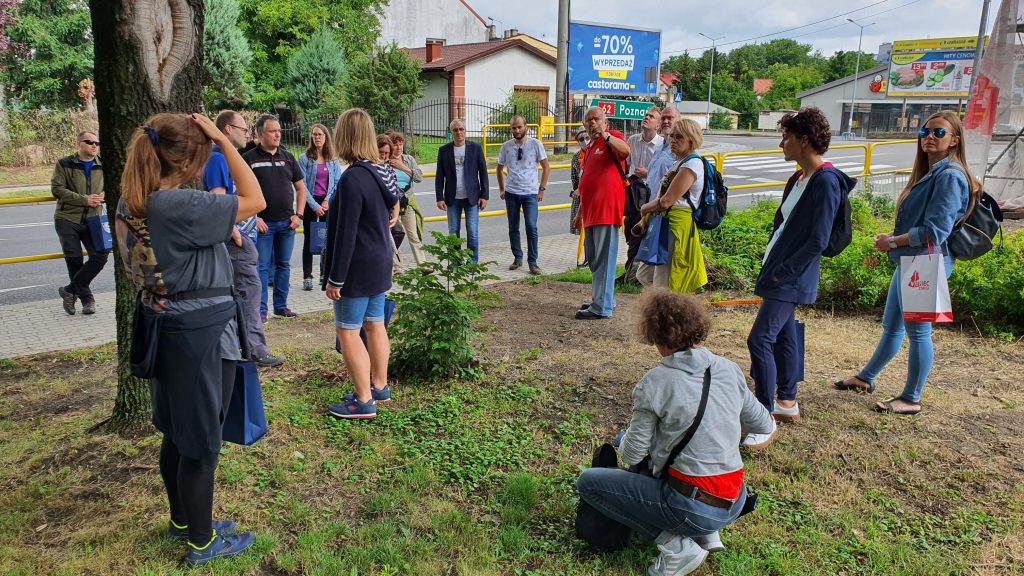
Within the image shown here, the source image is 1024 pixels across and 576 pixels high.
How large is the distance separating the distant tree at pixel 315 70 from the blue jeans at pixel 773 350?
1043 inches

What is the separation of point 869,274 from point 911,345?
2624 millimetres

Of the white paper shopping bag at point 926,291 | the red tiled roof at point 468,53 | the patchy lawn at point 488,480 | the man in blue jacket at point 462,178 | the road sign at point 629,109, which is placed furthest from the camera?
the red tiled roof at point 468,53

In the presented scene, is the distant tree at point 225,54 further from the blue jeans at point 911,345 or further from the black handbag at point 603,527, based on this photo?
the black handbag at point 603,527

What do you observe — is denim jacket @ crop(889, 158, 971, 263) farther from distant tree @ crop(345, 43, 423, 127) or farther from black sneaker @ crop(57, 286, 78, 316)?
distant tree @ crop(345, 43, 423, 127)

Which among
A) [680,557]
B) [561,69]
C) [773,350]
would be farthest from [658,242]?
[561,69]

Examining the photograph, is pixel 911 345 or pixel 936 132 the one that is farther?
pixel 911 345

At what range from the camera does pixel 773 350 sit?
437 cm

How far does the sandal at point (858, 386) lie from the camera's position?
16.2 feet

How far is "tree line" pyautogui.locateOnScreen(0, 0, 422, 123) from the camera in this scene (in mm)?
25734

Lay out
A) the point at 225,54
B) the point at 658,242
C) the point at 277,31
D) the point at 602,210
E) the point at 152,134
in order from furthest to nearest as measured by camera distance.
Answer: the point at 277,31, the point at 225,54, the point at 602,210, the point at 658,242, the point at 152,134

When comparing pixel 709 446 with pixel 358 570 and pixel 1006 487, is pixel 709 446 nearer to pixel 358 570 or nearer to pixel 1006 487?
pixel 358 570

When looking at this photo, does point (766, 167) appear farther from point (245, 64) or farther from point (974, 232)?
point (974, 232)

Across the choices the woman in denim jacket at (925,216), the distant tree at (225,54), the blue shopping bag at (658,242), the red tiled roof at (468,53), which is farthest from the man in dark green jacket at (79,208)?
the red tiled roof at (468,53)

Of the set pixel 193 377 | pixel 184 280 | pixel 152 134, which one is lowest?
pixel 193 377
